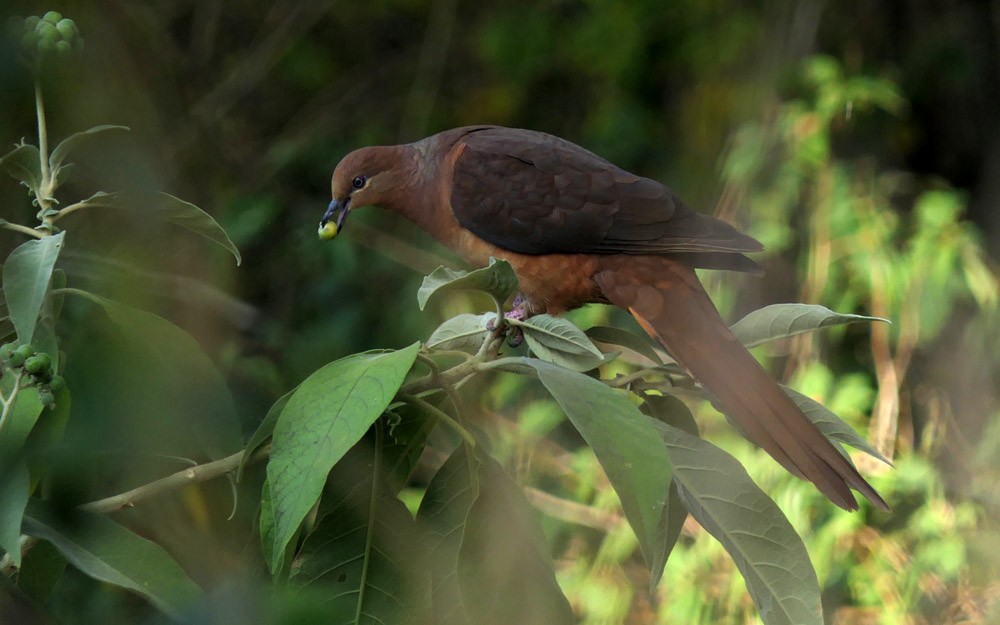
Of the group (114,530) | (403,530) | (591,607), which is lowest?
(591,607)

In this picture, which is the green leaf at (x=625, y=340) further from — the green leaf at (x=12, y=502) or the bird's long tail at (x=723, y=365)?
the green leaf at (x=12, y=502)

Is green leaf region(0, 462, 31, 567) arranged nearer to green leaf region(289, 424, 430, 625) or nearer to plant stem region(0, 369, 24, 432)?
plant stem region(0, 369, 24, 432)

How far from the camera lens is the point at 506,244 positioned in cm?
210

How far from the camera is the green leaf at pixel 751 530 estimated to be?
3.41ft

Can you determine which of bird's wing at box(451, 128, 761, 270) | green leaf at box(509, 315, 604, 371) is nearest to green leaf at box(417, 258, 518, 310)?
green leaf at box(509, 315, 604, 371)

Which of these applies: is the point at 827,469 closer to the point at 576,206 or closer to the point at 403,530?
the point at 403,530

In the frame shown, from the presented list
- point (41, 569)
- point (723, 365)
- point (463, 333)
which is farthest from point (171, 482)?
point (723, 365)

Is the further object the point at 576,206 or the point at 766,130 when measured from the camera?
the point at 766,130

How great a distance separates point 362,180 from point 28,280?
1.47 metres

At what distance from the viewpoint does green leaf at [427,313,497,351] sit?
128cm

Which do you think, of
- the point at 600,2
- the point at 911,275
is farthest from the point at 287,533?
the point at 600,2

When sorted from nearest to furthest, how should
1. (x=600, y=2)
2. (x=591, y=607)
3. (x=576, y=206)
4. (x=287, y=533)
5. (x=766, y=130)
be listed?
(x=287, y=533) < (x=576, y=206) < (x=591, y=607) < (x=766, y=130) < (x=600, y=2)

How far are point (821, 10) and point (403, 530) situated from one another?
3.96 metres

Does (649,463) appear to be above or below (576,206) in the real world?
above
